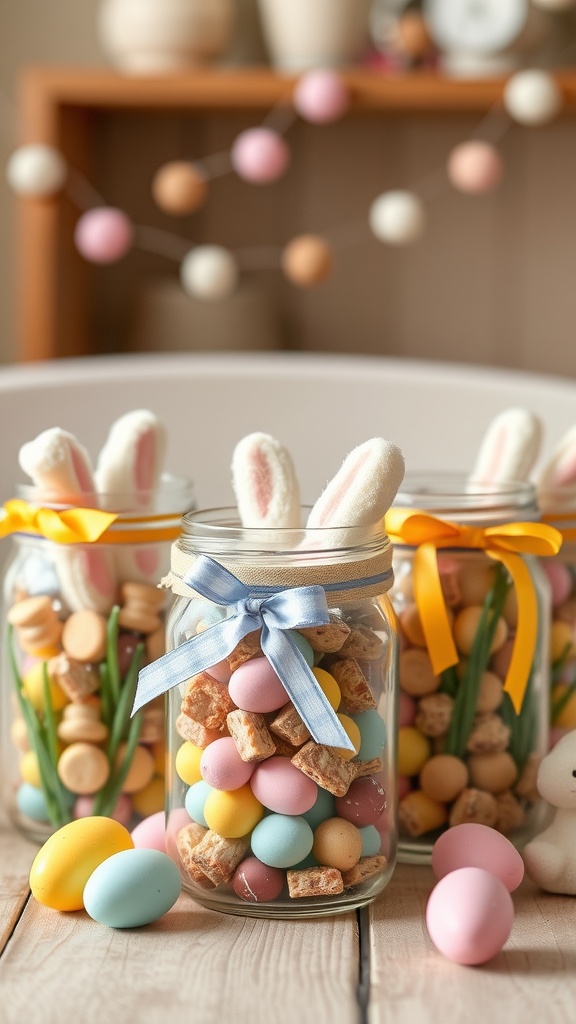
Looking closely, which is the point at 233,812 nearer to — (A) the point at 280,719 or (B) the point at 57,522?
(A) the point at 280,719

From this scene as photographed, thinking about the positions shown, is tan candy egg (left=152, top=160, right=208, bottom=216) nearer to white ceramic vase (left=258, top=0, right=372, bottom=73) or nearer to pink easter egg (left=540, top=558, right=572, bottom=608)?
white ceramic vase (left=258, top=0, right=372, bottom=73)

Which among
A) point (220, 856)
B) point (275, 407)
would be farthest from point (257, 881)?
point (275, 407)

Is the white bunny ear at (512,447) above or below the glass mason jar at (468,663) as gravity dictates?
above

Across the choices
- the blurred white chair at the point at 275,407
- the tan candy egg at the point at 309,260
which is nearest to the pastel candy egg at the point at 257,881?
the blurred white chair at the point at 275,407

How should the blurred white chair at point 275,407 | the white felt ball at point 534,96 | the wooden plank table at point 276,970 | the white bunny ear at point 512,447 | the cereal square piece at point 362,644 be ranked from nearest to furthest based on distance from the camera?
1. the wooden plank table at point 276,970
2. the cereal square piece at point 362,644
3. the white bunny ear at point 512,447
4. the blurred white chair at point 275,407
5. the white felt ball at point 534,96

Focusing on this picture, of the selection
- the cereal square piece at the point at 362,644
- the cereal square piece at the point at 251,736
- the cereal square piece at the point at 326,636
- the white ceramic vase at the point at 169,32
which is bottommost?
the cereal square piece at the point at 251,736

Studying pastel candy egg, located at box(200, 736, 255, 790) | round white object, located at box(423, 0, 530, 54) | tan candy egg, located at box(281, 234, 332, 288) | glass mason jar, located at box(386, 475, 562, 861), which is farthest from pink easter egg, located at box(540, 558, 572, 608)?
round white object, located at box(423, 0, 530, 54)

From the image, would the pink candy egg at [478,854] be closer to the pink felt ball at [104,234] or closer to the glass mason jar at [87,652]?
the glass mason jar at [87,652]
